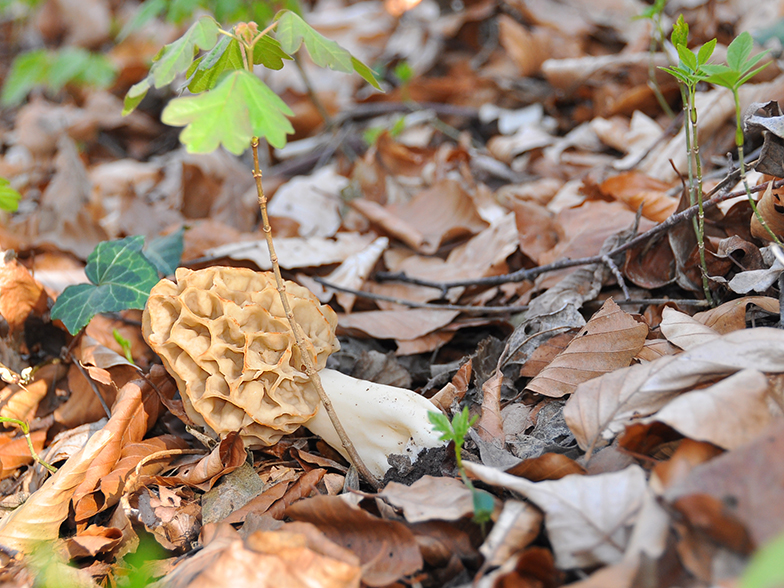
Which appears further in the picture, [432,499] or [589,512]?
[432,499]

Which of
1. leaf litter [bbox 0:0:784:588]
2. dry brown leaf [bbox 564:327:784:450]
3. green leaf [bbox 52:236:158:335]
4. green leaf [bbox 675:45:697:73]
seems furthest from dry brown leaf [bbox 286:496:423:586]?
green leaf [bbox 675:45:697:73]

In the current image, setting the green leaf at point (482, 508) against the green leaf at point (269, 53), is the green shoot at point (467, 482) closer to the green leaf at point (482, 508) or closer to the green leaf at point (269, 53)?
the green leaf at point (482, 508)

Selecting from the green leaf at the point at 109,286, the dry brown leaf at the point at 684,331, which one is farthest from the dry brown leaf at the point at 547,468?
the green leaf at the point at 109,286

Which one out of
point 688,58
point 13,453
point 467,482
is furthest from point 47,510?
point 688,58

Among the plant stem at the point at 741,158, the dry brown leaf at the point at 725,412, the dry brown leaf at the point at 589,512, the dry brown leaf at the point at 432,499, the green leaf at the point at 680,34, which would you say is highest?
the green leaf at the point at 680,34

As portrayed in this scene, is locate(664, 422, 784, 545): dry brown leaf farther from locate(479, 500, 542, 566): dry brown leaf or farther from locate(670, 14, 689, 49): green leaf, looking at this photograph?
locate(670, 14, 689, 49): green leaf

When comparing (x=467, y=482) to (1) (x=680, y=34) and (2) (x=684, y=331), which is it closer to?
(2) (x=684, y=331)
